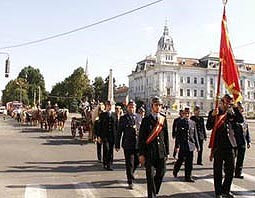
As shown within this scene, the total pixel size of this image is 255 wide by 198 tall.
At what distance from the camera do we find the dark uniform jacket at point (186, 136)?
1125cm

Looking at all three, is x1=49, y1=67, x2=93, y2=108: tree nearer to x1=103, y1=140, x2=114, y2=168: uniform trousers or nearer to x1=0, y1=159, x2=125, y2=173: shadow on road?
x1=0, y1=159, x2=125, y2=173: shadow on road

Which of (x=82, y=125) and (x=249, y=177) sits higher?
(x=82, y=125)

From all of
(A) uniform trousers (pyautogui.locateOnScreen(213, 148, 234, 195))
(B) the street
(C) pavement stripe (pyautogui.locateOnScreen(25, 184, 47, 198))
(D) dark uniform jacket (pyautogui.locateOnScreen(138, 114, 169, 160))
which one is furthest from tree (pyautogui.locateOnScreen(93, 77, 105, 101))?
(D) dark uniform jacket (pyautogui.locateOnScreen(138, 114, 169, 160))

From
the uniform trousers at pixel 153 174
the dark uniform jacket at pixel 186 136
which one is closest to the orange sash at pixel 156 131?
the uniform trousers at pixel 153 174

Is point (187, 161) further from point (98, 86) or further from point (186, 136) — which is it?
point (98, 86)

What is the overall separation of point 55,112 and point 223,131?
22.9 meters

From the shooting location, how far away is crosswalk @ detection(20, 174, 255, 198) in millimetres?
9094

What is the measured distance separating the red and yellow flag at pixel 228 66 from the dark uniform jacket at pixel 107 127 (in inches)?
139

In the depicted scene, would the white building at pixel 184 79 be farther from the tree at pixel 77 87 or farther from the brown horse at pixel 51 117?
the brown horse at pixel 51 117

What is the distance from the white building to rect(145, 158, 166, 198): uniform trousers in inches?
4756

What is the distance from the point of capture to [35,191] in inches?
368

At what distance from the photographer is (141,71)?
148875 millimetres

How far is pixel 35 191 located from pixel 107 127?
157 inches

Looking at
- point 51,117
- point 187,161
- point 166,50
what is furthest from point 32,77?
point 187,161
